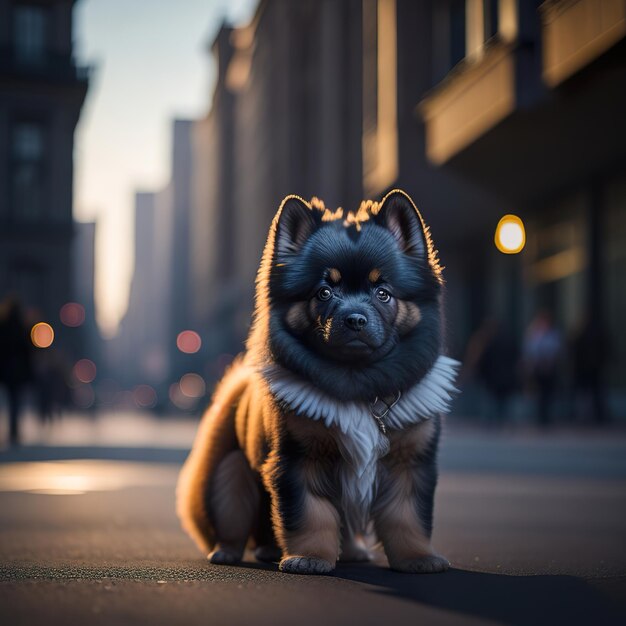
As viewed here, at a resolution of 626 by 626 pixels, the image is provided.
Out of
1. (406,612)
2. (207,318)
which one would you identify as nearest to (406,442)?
(406,612)

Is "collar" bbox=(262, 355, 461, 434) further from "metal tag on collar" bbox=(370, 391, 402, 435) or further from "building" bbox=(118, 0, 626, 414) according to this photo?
"building" bbox=(118, 0, 626, 414)

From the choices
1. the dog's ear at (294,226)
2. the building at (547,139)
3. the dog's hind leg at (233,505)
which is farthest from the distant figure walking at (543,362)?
the dog's ear at (294,226)

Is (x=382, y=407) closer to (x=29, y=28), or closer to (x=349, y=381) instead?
(x=349, y=381)

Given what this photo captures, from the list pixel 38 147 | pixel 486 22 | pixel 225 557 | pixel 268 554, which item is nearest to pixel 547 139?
pixel 486 22

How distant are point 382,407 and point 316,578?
27.4 inches

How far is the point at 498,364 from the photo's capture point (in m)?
20.2

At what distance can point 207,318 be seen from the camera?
86438 mm

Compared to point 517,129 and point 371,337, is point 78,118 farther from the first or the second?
point 371,337

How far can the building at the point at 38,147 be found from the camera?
5491cm

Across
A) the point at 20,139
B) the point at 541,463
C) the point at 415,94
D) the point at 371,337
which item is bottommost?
the point at 541,463

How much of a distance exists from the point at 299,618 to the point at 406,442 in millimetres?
1113

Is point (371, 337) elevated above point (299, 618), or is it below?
above

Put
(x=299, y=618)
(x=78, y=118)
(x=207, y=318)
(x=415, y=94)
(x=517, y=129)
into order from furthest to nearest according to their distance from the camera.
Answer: (x=207, y=318), (x=78, y=118), (x=415, y=94), (x=517, y=129), (x=299, y=618)

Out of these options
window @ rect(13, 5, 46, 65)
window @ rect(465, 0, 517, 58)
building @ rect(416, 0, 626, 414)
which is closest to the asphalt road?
building @ rect(416, 0, 626, 414)
